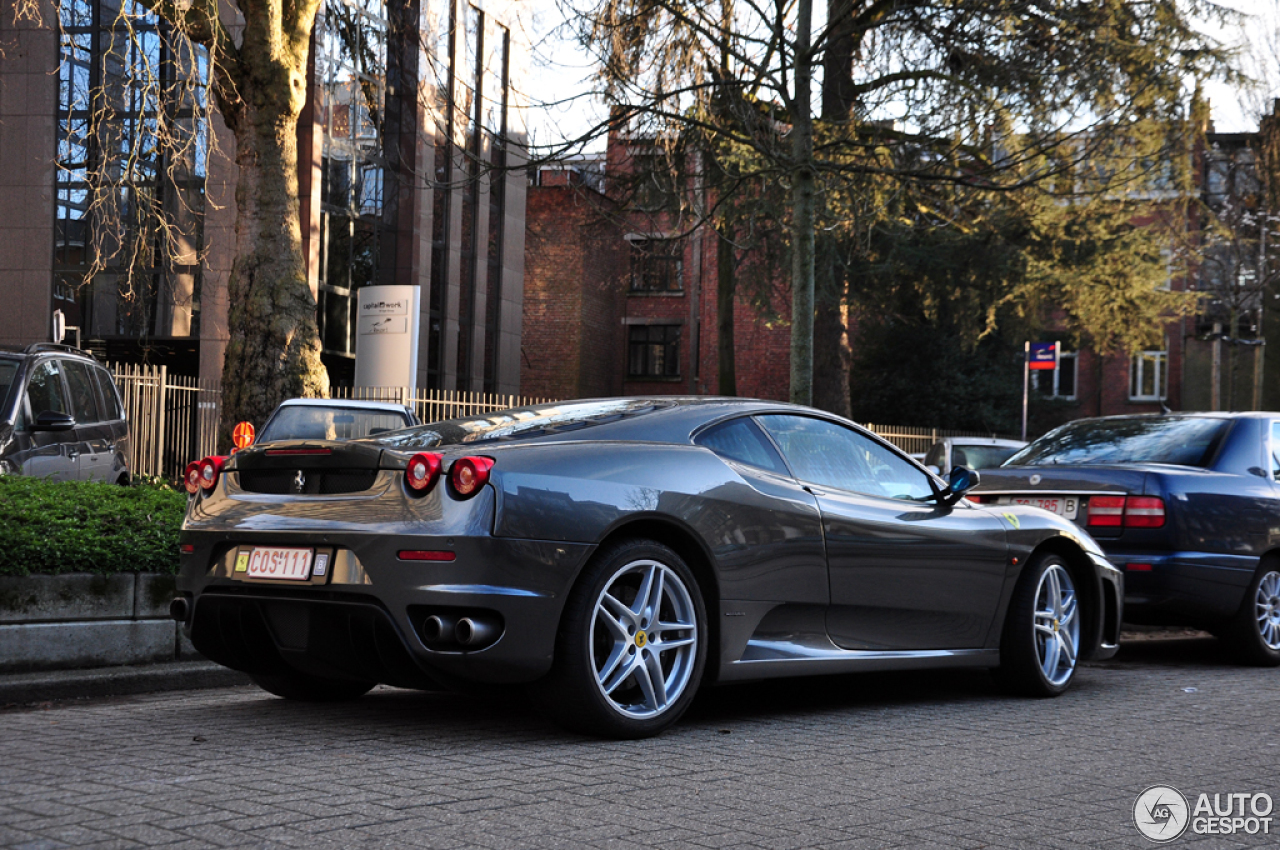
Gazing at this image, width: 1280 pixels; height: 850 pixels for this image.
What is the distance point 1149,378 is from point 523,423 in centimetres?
4401

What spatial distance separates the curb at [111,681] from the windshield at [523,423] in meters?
2.06

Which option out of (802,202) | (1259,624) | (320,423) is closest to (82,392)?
(320,423)

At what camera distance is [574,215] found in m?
22.6

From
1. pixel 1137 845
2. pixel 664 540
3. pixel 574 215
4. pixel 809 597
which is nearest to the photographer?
pixel 1137 845

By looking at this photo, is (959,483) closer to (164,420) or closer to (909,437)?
(164,420)

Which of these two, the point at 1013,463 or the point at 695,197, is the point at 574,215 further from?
the point at 1013,463

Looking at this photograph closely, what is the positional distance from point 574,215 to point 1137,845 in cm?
1953

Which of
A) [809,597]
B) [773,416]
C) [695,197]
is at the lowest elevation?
[809,597]

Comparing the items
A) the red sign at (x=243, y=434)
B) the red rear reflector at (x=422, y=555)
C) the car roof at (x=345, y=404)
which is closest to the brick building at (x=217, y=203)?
the car roof at (x=345, y=404)

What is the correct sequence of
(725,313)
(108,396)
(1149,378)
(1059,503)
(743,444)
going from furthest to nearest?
(1149,378) < (725,313) < (108,396) < (1059,503) < (743,444)

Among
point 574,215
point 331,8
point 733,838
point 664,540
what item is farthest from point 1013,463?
point 574,215

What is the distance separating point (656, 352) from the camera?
156ft

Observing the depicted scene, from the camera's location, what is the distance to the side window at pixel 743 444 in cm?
576

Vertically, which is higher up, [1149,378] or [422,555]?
[1149,378]
